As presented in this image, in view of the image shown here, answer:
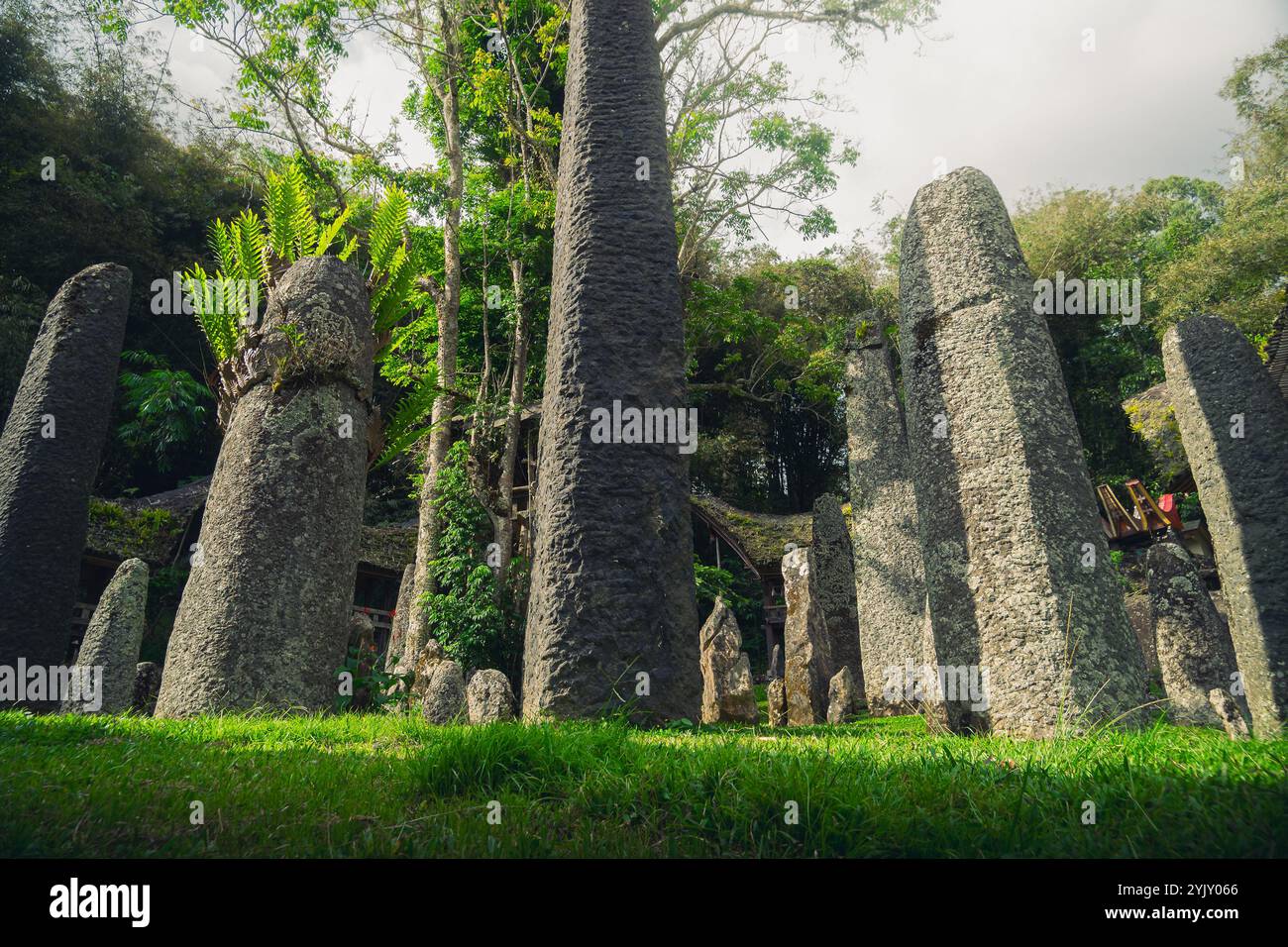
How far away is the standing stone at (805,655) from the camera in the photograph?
31.0ft

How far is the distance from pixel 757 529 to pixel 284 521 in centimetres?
1517

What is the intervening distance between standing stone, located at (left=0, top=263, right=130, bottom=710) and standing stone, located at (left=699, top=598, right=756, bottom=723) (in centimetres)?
740

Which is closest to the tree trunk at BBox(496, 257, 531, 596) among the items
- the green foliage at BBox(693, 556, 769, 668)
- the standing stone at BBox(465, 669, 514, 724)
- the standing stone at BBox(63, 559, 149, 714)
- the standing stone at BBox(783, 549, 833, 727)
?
the standing stone at BBox(783, 549, 833, 727)

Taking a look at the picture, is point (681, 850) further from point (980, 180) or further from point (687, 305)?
point (687, 305)

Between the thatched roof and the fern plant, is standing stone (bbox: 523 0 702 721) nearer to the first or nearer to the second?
the fern plant

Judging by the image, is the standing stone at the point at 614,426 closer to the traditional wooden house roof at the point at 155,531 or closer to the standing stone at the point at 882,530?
the standing stone at the point at 882,530

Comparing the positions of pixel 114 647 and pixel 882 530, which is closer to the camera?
pixel 114 647

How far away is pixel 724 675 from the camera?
7.23m

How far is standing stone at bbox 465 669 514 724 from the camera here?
5.84 metres

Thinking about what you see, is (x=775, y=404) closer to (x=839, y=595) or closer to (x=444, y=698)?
(x=839, y=595)

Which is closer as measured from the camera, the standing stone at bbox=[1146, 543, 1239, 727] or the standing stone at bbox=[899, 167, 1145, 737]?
the standing stone at bbox=[899, 167, 1145, 737]

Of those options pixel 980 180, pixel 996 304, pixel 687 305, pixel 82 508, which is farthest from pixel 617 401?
pixel 687 305

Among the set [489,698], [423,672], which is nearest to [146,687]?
[423,672]
